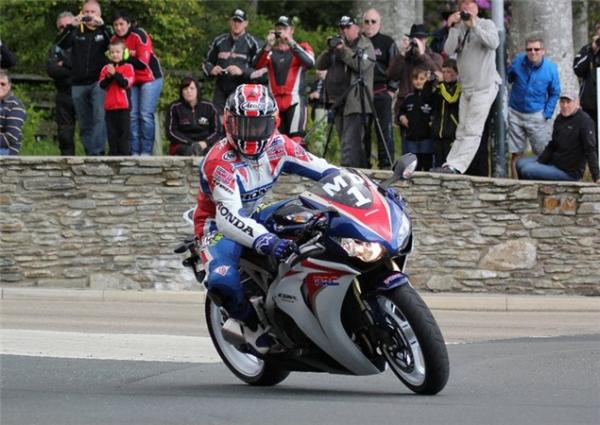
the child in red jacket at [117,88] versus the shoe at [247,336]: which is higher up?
the child in red jacket at [117,88]

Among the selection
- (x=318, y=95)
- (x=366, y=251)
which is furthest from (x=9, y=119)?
(x=366, y=251)

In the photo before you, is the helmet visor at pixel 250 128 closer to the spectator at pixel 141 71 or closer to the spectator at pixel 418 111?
the spectator at pixel 418 111

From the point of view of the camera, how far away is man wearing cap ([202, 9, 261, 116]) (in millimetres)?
20250

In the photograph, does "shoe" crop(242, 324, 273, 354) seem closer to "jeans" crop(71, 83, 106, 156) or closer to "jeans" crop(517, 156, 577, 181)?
"jeans" crop(517, 156, 577, 181)

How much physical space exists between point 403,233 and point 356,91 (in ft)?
33.0

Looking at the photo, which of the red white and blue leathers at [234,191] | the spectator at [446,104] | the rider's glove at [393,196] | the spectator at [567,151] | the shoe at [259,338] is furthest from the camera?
the spectator at [446,104]

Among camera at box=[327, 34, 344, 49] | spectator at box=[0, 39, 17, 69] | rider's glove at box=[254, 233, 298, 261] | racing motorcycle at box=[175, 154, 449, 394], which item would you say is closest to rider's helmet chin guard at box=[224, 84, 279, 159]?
racing motorcycle at box=[175, 154, 449, 394]

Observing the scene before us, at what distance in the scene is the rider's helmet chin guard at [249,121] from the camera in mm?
10312

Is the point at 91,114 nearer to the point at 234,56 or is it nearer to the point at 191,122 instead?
the point at 191,122

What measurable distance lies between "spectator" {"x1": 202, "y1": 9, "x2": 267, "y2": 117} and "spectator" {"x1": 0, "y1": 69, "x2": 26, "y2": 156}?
2.51 metres

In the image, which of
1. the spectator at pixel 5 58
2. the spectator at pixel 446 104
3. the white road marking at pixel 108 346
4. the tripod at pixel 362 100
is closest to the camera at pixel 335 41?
the tripod at pixel 362 100

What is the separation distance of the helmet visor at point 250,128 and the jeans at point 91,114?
1012 centimetres

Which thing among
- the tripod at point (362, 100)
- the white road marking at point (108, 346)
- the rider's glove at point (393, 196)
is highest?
the tripod at point (362, 100)

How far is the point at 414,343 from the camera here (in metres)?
9.35
